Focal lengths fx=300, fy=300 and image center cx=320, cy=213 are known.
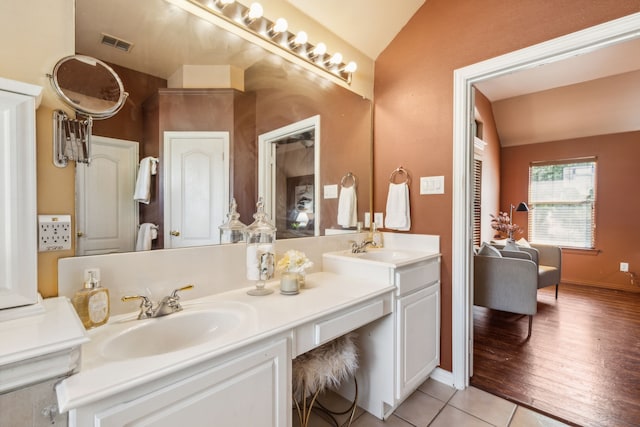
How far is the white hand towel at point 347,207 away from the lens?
220 centimetres

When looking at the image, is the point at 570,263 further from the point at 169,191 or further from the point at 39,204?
the point at 39,204

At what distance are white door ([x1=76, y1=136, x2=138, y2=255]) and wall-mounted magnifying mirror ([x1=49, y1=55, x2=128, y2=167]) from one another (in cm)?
5

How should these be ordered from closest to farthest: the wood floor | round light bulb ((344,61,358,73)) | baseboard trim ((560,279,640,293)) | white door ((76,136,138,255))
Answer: white door ((76,136,138,255)), the wood floor, round light bulb ((344,61,358,73)), baseboard trim ((560,279,640,293))

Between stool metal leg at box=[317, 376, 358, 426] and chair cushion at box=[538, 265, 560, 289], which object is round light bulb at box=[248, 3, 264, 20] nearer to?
stool metal leg at box=[317, 376, 358, 426]

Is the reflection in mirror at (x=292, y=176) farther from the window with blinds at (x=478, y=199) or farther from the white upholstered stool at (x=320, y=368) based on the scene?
the window with blinds at (x=478, y=199)

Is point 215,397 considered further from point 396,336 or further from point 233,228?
point 396,336

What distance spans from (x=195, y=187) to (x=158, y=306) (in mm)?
534

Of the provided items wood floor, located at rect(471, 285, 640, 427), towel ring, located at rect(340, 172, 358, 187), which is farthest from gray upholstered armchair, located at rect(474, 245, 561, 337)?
towel ring, located at rect(340, 172, 358, 187)

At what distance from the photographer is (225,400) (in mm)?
907

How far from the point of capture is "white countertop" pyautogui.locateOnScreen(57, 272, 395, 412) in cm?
70

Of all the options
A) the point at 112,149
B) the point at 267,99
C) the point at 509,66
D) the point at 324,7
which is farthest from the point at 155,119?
the point at 509,66

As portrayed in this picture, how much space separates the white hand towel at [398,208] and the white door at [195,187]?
48.8 inches

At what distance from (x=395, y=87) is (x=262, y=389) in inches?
84.3

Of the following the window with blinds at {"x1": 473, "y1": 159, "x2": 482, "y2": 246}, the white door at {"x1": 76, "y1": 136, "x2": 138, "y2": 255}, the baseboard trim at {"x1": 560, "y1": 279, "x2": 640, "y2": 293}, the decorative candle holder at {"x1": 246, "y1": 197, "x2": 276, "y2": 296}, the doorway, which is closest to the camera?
the white door at {"x1": 76, "y1": 136, "x2": 138, "y2": 255}
